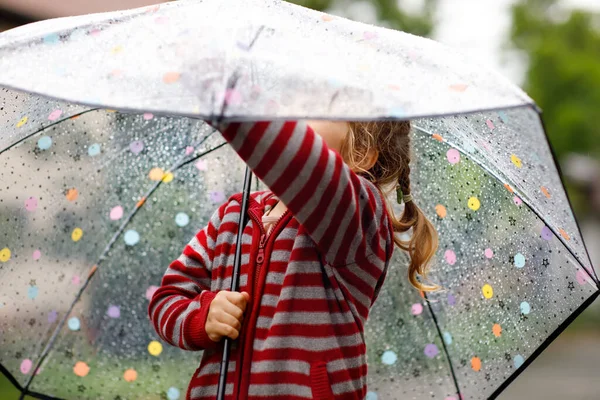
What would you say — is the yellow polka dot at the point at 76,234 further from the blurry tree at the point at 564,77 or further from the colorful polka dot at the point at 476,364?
the blurry tree at the point at 564,77

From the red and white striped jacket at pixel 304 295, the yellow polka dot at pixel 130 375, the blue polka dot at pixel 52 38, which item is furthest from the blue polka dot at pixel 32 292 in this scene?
the blue polka dot at pixel 52 38

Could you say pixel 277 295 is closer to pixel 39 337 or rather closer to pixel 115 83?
pixel 115 83

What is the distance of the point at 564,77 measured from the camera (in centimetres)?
2227

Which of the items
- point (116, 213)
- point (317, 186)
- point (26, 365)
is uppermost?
point (317, 186)

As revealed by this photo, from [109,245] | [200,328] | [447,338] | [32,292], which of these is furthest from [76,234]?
[447,338]

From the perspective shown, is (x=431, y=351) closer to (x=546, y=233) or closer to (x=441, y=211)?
(x=441, y=211)

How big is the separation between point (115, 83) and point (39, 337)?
1390mm

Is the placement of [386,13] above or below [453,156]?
above

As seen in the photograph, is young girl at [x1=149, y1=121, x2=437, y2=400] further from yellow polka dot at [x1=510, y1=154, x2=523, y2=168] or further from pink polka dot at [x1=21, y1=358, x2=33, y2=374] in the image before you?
pink polka dot at [x1=21, y1=358, x2=33, y2=374]

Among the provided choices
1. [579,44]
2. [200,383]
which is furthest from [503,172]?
[579,44]

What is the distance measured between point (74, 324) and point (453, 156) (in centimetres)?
132

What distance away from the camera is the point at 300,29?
178 centimetres

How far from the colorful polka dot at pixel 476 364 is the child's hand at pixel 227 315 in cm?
98

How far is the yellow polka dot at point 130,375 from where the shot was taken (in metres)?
2.76
